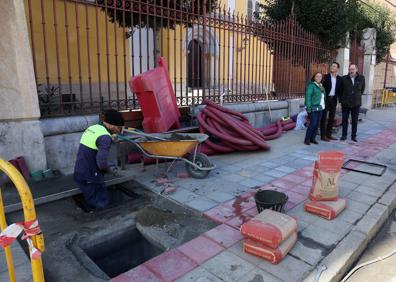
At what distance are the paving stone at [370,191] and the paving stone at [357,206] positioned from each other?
0.45 metres

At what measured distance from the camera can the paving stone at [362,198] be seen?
4.28m

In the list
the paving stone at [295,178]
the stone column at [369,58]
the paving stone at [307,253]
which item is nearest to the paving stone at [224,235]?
the paving stone at [307,253]

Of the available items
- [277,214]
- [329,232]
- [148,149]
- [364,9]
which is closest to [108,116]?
[148,149]

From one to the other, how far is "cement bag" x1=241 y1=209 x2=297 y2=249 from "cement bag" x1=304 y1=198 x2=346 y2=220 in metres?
0.85

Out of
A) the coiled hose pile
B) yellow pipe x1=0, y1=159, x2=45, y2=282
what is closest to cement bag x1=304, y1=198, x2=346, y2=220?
the coiled hose pile

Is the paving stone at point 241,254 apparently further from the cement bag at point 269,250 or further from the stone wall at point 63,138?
the stone wall at point 63,138

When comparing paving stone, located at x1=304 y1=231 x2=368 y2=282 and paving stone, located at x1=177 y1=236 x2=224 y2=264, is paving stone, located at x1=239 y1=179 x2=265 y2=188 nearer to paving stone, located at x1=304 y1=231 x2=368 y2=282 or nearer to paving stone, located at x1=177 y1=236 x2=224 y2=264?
paving stone, located at x1=304 y1=231 x2=368 y2=282

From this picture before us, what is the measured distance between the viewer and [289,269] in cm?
280

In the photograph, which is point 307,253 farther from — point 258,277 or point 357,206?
point 357,206

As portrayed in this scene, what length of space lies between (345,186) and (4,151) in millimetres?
4960

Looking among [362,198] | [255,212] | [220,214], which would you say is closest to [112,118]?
[220,214]

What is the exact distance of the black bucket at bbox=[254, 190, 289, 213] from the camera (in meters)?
3.48

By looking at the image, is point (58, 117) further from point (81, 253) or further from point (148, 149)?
point (81, 253)

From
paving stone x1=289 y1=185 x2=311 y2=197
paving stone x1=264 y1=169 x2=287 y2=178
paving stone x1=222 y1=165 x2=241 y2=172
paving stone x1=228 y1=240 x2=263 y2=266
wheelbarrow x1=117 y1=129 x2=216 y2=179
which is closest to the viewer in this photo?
paving stone x1=228 y1=240 x2=263 y2=266
